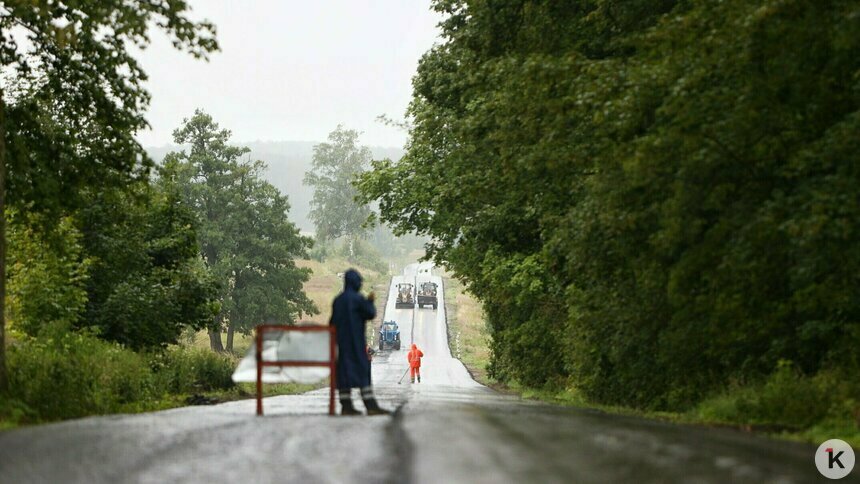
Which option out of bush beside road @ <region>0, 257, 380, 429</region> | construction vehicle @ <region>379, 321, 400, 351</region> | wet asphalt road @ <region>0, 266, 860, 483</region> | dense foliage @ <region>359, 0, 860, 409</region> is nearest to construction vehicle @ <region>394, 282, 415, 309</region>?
construction vehicle @ <region>379, 321, 400, 351</region>

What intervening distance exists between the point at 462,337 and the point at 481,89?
60.3 meters

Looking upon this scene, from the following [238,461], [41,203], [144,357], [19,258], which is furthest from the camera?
[144,357]

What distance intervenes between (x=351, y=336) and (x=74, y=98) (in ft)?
26.9

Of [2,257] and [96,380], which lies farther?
[96,380]

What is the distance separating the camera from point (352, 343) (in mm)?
13969

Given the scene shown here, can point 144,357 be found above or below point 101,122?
below

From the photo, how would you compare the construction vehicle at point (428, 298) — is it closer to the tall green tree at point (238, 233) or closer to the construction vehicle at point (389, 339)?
the construction vehicle at point (389, 339)

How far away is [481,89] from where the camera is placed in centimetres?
2794

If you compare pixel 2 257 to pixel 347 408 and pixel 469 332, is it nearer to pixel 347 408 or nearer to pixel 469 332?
pixel 347 408

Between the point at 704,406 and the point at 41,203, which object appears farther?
the point at 41,203

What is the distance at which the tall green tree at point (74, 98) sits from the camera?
17.3m

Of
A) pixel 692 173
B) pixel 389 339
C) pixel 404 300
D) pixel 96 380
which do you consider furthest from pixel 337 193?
pixel 692 173

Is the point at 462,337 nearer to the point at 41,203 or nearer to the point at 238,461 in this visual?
the point at 41,203

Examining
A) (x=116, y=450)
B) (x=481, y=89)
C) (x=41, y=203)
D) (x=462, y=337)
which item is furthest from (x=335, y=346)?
(x=462, y=337)
